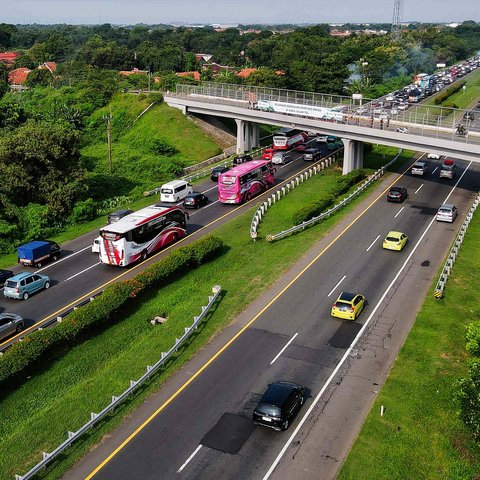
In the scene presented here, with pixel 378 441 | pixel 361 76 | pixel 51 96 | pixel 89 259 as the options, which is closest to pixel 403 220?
pixel 89 259

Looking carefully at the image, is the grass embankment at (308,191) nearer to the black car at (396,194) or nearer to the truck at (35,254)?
the black car at (396,194)

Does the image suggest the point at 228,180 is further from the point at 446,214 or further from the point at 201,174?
the point at 446,214

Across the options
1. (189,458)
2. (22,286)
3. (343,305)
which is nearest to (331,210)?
(343,305)

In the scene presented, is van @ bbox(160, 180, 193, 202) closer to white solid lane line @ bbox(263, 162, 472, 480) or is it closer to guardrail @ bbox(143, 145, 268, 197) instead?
guardrail @ bbox(143, 145, 268, 197)

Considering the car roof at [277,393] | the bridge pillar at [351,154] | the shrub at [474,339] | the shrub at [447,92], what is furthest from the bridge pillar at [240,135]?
the shrub at [474,339]

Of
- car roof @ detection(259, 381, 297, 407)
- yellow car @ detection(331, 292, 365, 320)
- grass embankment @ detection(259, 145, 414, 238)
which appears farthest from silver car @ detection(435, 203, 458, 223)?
car roof @ detection(259, 381, 297, 407)

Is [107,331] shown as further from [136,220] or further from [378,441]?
[378,441]

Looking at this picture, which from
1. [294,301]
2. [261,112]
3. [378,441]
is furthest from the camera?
[261,112]
